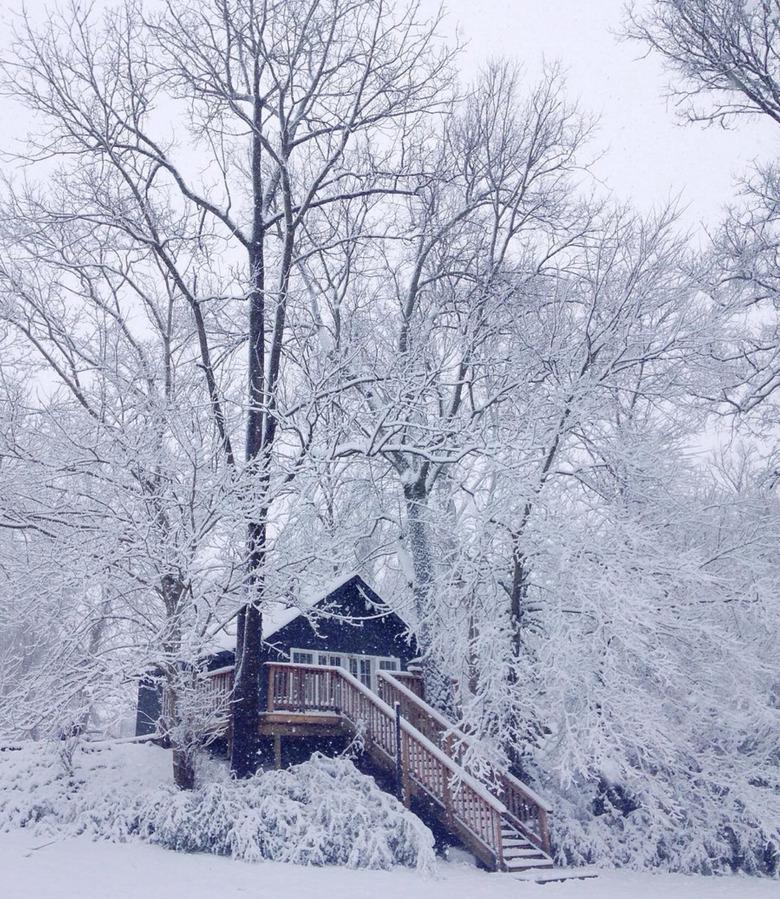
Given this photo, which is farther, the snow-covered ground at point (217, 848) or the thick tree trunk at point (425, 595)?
the thick tree trunk at point (425, 595)

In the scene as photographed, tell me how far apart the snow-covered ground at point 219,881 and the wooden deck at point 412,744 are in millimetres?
799

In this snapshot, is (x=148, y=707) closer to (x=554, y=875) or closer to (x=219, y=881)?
(x=219, y=881)

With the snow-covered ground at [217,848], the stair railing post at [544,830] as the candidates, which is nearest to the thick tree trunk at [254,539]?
the snow-covered ground at [217,848]

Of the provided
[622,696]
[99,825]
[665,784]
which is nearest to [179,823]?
[99,825]

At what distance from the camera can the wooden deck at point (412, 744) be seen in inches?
511

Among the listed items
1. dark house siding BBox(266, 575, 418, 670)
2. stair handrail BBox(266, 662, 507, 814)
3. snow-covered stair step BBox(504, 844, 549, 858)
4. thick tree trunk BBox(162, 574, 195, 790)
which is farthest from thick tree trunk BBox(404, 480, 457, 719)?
thick tree trunk BBox(162, 574, 195, 790)

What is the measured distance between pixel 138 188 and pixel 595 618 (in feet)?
36.6

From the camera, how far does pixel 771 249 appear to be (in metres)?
14.4

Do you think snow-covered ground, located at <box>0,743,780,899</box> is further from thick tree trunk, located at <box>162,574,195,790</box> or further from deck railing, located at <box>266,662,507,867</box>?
deck railing, located at <box>266,662,507,867</box>

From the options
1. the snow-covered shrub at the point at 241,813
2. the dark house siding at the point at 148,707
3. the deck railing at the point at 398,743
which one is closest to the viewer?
the snow-covered shrub at the point at 241,813

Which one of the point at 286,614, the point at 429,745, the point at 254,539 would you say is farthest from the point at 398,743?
the point at 286,614

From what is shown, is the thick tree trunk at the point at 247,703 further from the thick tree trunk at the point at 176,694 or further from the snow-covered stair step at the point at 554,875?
the snow-covered stair step at the point at 554,875

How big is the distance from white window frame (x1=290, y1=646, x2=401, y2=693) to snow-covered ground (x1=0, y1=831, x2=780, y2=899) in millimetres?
7025

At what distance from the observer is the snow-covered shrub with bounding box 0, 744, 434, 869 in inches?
454
